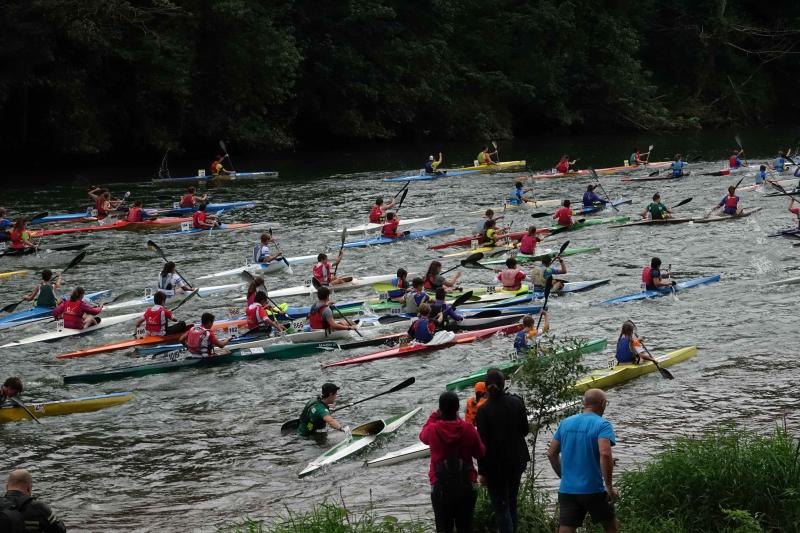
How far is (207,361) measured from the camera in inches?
681

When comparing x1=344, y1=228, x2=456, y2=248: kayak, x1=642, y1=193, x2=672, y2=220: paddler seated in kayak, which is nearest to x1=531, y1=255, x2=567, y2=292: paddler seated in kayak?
x1=344, y1=228, x2=456, y2=248: kayak

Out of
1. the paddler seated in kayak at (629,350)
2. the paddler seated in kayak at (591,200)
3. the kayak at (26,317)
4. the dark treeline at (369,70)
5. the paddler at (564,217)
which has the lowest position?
the kayak at (26,317)

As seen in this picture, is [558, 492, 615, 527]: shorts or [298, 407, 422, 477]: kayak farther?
[298, 407, 422, 477]: kayak

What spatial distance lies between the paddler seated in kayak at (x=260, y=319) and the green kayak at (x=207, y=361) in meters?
0.52

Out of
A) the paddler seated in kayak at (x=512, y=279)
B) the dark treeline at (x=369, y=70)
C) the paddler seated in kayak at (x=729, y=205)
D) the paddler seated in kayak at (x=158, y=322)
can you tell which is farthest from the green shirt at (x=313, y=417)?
the dark treeline at (x=369, y=70)

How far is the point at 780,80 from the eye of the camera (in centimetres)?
7781

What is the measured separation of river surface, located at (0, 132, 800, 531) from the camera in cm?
1200

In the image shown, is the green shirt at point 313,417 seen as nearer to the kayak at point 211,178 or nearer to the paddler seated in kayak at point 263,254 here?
the paddler seated in kayak at point 263,254

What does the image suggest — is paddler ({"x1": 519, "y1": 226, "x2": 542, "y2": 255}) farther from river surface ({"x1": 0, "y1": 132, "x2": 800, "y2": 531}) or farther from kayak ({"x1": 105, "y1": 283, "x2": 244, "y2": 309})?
kayak ({"x1": 105, "y1": 283, "x2": 244, "y2": 309})

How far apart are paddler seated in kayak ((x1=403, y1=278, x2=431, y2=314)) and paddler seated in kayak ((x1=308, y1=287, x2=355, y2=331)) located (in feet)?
5.68

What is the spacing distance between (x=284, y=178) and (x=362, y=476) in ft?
111

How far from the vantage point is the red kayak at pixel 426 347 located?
57.1 ft

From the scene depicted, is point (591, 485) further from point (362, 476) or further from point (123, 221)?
point (123, 221)

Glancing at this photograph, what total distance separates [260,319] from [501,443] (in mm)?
10535
